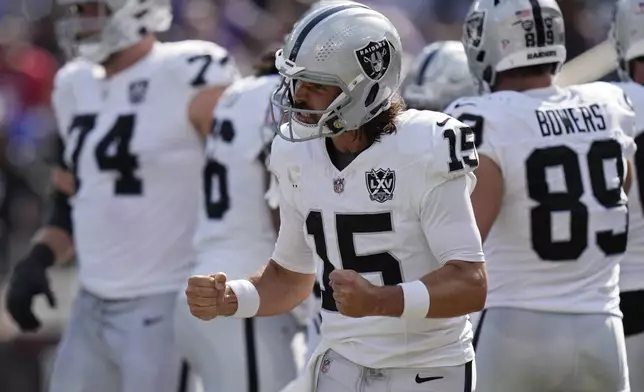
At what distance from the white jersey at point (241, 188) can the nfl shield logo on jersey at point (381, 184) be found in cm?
166

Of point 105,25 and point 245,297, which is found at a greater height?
point 105,25

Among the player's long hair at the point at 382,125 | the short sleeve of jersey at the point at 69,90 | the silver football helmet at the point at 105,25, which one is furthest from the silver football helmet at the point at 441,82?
the player's long hair at the point at 382,125

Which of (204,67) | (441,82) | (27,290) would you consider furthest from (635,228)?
(27,290)

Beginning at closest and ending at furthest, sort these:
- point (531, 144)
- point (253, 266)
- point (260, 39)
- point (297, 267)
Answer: point (297, 267) → point (531, 144) → point (253, 266) → point (260, 39)

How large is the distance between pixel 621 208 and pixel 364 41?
1162 mm

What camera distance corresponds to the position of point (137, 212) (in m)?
5.49

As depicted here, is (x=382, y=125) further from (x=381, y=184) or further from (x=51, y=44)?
(x=51, y=44)

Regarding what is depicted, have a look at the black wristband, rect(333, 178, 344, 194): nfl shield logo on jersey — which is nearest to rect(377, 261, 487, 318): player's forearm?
rect(333, 178, 344, 194): nfl shield logo on jersey

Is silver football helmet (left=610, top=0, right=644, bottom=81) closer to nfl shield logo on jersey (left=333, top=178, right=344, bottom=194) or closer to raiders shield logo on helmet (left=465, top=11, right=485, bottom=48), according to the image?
raiders shield logo on helmet (left=465, top=11, right=485, bottom=48)

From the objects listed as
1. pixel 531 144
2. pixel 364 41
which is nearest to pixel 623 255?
pixel 531 144

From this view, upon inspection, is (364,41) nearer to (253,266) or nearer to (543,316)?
(543,316)

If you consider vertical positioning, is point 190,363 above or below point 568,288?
below

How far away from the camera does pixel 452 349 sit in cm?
351

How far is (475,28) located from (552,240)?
791mm
